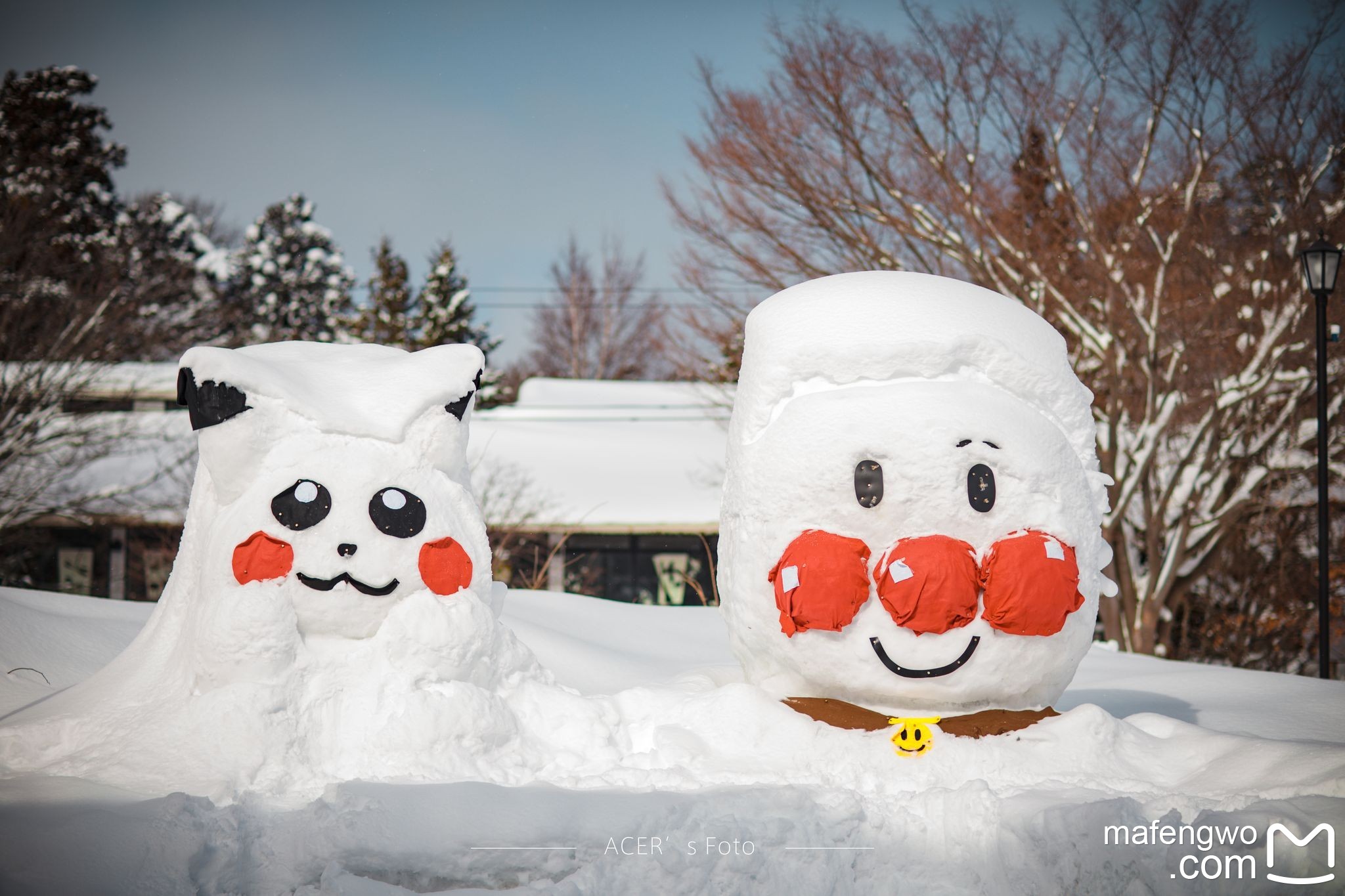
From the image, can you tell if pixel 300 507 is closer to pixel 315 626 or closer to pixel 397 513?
pixel 397 513

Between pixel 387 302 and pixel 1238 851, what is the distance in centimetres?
2171

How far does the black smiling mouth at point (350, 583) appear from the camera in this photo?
3.93 metres

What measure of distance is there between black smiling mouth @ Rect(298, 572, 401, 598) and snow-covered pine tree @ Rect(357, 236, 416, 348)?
61.8 feet

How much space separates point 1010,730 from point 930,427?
1.22 meters

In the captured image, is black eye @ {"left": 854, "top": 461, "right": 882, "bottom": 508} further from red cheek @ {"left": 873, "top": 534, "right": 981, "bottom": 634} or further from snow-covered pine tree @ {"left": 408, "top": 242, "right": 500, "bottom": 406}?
snow-covered pine tree @ {"left": 408, "top": 242, "right": 500, "bottom": 406}

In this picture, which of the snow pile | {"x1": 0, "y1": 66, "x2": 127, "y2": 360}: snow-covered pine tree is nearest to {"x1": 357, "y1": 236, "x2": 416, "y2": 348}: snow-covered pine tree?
{"x1": 0, "y1": 66, "x2": 127, "y2": 360}: snow-covered pine tree

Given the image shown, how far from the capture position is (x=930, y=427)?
147 inches

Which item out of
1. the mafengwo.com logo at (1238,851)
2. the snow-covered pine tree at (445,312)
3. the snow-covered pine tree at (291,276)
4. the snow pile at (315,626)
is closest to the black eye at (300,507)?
the snow pile at (315,626)

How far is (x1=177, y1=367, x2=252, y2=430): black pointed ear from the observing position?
3.94 meters

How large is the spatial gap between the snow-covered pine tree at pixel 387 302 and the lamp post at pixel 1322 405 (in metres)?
17.8

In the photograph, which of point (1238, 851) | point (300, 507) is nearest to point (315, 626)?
point (300, 507)

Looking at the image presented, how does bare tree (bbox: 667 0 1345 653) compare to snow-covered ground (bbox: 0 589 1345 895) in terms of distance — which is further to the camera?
bare tree (bbox: 667 0 1345 653)

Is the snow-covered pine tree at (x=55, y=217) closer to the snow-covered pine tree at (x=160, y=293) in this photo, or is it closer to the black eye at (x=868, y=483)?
the snow-covered pine tree at (x=160, y=293)

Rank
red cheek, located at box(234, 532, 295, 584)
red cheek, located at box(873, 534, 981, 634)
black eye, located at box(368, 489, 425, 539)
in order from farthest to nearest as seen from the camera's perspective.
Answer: black eye, located at box(368, 489, 425, 539)
red cheek, located at box(234, 532, 295, 584)
red cheek, located at box(873, 534, 981, 634)
